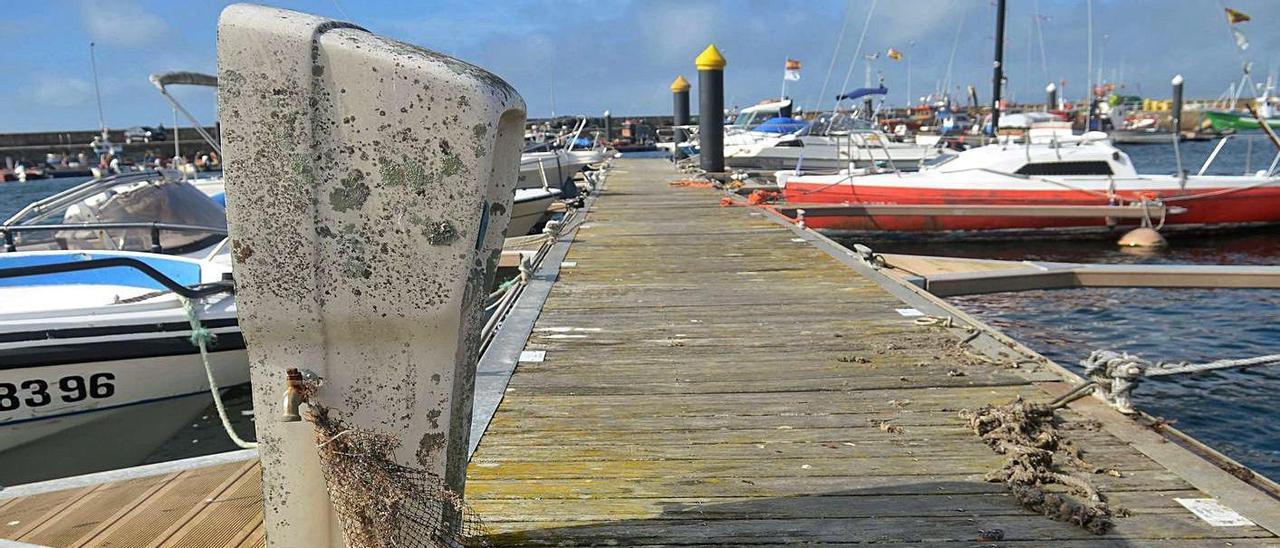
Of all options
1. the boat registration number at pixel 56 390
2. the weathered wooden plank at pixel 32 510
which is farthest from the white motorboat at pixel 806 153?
the weathered wooden plank at pixel 32 510

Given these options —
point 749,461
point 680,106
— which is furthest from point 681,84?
point 749,461

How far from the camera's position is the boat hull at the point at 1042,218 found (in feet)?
51.0

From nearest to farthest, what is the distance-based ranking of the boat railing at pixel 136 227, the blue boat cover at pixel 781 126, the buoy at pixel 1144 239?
the boat railing at pixel 136 227, the buoy at pixel 1144 239, the blue boat cover at pixel 781 126

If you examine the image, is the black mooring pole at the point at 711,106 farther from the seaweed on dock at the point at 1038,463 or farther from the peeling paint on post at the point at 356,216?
Result: the peeling paint on post at the point at 356,216

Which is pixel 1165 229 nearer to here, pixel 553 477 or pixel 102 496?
pixel 553 477

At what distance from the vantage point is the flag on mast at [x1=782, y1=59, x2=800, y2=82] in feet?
107

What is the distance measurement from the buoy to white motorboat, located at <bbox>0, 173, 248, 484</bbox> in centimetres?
1478

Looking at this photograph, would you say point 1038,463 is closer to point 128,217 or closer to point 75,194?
point 128,217

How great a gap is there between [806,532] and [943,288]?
215 inches

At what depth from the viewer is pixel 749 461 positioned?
322 cm

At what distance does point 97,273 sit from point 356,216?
21.5 feet

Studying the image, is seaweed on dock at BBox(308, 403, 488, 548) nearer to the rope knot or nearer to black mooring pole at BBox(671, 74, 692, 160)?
the rope knot

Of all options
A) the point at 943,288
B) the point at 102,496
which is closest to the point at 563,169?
the point at 943,288

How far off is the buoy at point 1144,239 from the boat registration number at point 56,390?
15.7 metres
